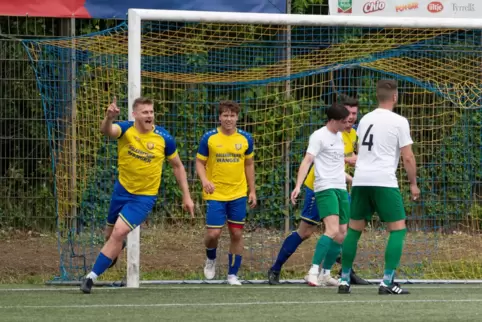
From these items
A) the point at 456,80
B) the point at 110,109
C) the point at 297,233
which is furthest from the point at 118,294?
the point at 456,80

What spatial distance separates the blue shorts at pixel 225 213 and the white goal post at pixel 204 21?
89 centimetres

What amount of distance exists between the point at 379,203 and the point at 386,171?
28 centimetres

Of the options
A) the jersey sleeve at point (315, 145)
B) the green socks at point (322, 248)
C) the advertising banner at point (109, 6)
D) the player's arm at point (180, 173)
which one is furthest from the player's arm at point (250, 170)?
the advertising banner at point (109, 6)

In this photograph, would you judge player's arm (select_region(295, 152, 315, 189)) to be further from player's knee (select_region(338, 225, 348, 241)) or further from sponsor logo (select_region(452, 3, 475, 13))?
sponsor logo (select_region(452, 3, 475, 13))

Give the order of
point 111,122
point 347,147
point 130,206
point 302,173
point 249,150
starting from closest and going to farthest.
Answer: point 111,122, point 130,206, point 302,173, point 249,150, point 347,147

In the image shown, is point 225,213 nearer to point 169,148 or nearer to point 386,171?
point 169,148

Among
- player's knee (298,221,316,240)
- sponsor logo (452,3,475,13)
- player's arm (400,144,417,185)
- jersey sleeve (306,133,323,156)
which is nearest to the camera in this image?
player's arm (400,144,417,185)

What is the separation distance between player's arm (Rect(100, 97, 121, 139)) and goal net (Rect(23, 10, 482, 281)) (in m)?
1.96

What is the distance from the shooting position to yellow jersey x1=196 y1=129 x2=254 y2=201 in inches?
439

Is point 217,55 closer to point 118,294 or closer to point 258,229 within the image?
point 258,229

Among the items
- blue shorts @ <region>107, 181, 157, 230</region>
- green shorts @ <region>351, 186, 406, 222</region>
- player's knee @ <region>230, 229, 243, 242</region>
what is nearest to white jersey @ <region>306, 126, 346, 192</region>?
green shorts @ <region>351, 186, 406, 222</region>

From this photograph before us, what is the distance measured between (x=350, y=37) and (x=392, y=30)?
0.66 metres

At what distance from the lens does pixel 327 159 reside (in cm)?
1059

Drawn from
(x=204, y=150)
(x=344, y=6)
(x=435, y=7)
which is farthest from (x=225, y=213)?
(x=435, y=7)
